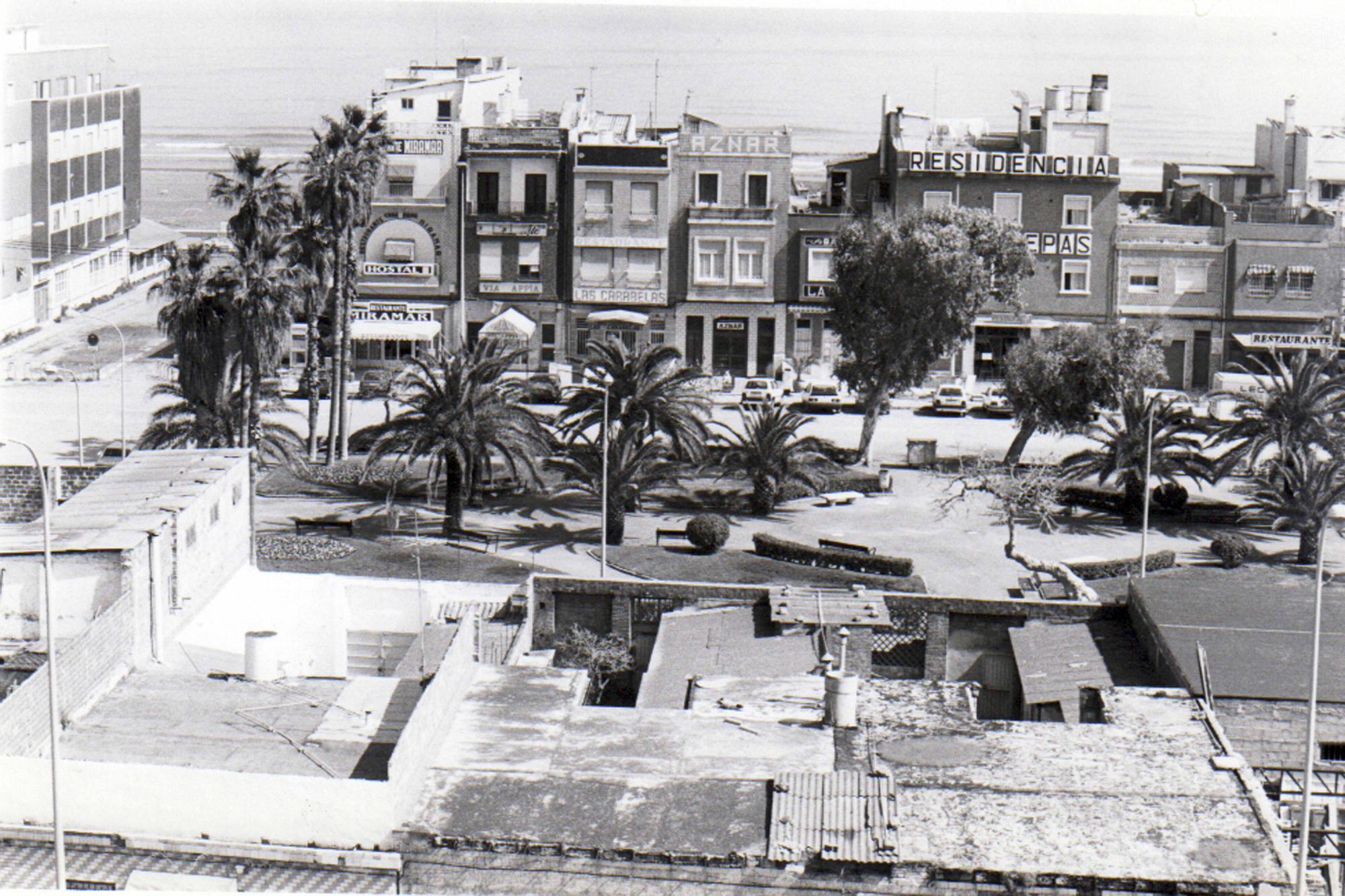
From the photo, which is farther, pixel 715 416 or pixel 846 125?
pixel 846 125

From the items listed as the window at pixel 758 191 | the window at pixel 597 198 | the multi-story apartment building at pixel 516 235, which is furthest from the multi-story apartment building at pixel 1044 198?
the multi-story apartment building at pixel 516 235

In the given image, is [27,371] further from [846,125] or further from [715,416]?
[846,125]

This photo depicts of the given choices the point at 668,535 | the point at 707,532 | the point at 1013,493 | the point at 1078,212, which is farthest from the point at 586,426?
the point at 1078,212

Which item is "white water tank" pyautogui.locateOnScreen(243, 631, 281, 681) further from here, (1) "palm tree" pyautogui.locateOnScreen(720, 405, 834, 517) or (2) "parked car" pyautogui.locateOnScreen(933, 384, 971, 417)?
(2) "parked car" pyautogui.locateOnScreen(933, 384, 971, 417)

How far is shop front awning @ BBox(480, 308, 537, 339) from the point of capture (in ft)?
277

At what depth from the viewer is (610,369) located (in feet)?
196

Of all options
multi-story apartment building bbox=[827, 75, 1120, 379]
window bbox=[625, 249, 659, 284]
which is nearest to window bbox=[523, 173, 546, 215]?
window bbox=[625, 249, 659, 284]

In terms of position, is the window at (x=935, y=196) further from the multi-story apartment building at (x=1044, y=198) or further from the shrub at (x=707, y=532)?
the shrub at (x=707, y=532)

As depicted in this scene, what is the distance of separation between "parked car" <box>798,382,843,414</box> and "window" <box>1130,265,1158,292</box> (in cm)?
1462

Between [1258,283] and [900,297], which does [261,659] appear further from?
[1258,283]

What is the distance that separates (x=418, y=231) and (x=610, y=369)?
2824cm

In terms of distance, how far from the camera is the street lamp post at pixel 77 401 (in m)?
65.4

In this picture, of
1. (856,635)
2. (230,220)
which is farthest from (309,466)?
(856,635)

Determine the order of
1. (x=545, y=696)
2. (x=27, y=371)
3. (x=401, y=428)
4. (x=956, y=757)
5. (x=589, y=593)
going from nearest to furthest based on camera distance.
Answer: (x=956, y=757) < (x=545, y=696) < (x=589, y=593) < (x=401, y=428) < (x=27, y=371)
